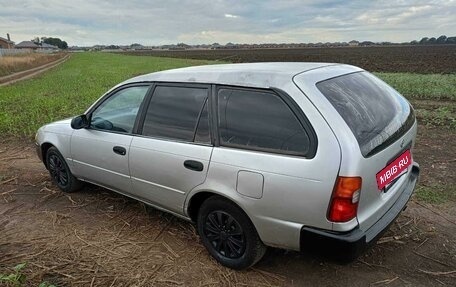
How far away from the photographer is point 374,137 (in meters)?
2.50

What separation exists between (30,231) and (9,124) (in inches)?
231

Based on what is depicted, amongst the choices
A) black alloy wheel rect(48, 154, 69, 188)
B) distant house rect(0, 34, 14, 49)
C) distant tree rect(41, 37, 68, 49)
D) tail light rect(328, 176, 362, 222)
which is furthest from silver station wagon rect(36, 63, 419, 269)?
distant tree rect(41, 37, 68, 49)

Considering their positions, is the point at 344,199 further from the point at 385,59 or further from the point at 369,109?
the point at 385,59

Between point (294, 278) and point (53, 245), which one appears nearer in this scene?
point (294, 278)

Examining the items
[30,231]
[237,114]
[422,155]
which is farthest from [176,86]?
[422,155]

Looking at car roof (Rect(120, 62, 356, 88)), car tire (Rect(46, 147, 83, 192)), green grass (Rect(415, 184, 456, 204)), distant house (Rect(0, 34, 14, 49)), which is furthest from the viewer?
distant house (Rect(0, 34, 14, 49))

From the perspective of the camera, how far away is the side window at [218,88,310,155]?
2.48 metres

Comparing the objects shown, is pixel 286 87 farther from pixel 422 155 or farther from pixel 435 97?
pixel 435 97

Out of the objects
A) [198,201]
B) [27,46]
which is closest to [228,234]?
[198,201]

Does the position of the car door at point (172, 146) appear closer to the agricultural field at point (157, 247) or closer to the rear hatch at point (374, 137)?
the agricultural field at point (157, 247)

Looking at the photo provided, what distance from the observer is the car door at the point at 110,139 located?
358 cm

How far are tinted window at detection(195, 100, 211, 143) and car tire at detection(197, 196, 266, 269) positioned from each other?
478 millimetres

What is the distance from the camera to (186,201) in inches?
122

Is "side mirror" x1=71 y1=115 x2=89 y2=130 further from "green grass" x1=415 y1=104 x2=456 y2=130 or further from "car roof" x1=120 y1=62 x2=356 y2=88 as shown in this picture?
"green grass" x1=415 y1=104 x2=456 y2=130
